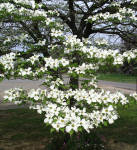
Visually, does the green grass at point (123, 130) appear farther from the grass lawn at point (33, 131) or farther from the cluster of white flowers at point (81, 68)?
the cluster of white flowers at point (81, 68)

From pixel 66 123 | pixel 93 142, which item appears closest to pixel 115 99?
pixel 66 123

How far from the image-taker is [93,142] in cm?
444

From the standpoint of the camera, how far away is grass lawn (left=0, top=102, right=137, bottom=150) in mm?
5520

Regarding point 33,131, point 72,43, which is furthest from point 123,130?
point 72,43

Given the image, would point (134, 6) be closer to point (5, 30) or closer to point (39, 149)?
point (5, 30)

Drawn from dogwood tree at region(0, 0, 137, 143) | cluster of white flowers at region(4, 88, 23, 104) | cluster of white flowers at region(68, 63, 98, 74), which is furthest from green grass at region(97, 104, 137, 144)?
cluster of white flowers at region(4, 88, 23, 104)

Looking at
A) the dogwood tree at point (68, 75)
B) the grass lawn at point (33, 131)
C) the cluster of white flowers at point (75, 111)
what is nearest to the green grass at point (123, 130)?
the grass lawn at point (33, 131)

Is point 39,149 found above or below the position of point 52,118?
below

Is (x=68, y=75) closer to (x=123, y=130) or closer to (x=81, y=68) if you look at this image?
(x=81, y=68)

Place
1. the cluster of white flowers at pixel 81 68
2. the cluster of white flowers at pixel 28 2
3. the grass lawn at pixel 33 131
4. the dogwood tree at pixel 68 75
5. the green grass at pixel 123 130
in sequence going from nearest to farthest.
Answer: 1. the dogwood tree at pixel 68 75
2. the cluster of white flowers at pixel 81 68
3. the cluster of white flowers at pixel 28 2
4. the grass lawn at pixel 33 131
5. the green grass at pixel 123 130

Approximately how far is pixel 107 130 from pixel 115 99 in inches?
147

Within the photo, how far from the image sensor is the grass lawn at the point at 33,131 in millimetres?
5520

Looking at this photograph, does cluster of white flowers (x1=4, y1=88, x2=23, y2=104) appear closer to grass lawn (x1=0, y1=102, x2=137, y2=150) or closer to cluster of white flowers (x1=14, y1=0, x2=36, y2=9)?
cluster of white flowers (x1=14, y1=0, x2=36, y2=9)

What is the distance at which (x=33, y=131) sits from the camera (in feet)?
20.9
